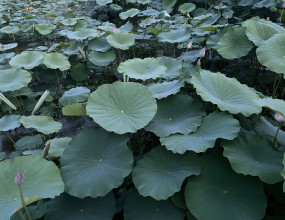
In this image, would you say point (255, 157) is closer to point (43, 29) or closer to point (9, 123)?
point (9, 123)

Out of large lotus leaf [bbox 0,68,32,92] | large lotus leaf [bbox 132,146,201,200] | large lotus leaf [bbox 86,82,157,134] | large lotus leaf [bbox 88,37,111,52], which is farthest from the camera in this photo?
large lotus leaf [bbox 88,37,111,52]

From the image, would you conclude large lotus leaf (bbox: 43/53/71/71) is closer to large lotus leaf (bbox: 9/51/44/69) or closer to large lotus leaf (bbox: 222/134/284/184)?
large lotus leaf (bbox: 9/51/44/69)

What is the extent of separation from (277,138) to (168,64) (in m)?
1.21

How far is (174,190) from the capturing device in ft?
4.24

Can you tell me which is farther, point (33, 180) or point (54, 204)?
point (54, 204)

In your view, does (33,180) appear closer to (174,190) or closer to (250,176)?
(174,190)

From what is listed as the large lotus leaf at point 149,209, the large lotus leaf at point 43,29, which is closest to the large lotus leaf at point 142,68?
the large lotus leaf at point 149,209

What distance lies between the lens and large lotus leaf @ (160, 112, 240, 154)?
1368mm

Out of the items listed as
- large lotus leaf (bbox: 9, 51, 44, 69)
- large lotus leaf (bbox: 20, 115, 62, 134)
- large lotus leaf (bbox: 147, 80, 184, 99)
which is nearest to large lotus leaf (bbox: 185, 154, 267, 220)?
large lotus leaf (bbox: 147, 80, 184, 99)

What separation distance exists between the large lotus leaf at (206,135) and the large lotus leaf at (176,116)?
0.14 ft

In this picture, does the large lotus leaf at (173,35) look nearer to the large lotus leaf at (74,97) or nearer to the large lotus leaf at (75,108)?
the large lotus leaf at (74,97)

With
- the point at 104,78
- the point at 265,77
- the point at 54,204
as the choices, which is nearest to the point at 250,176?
the point at 54,204

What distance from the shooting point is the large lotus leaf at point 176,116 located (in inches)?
61.3

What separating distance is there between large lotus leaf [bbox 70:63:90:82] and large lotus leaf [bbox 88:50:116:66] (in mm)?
260
